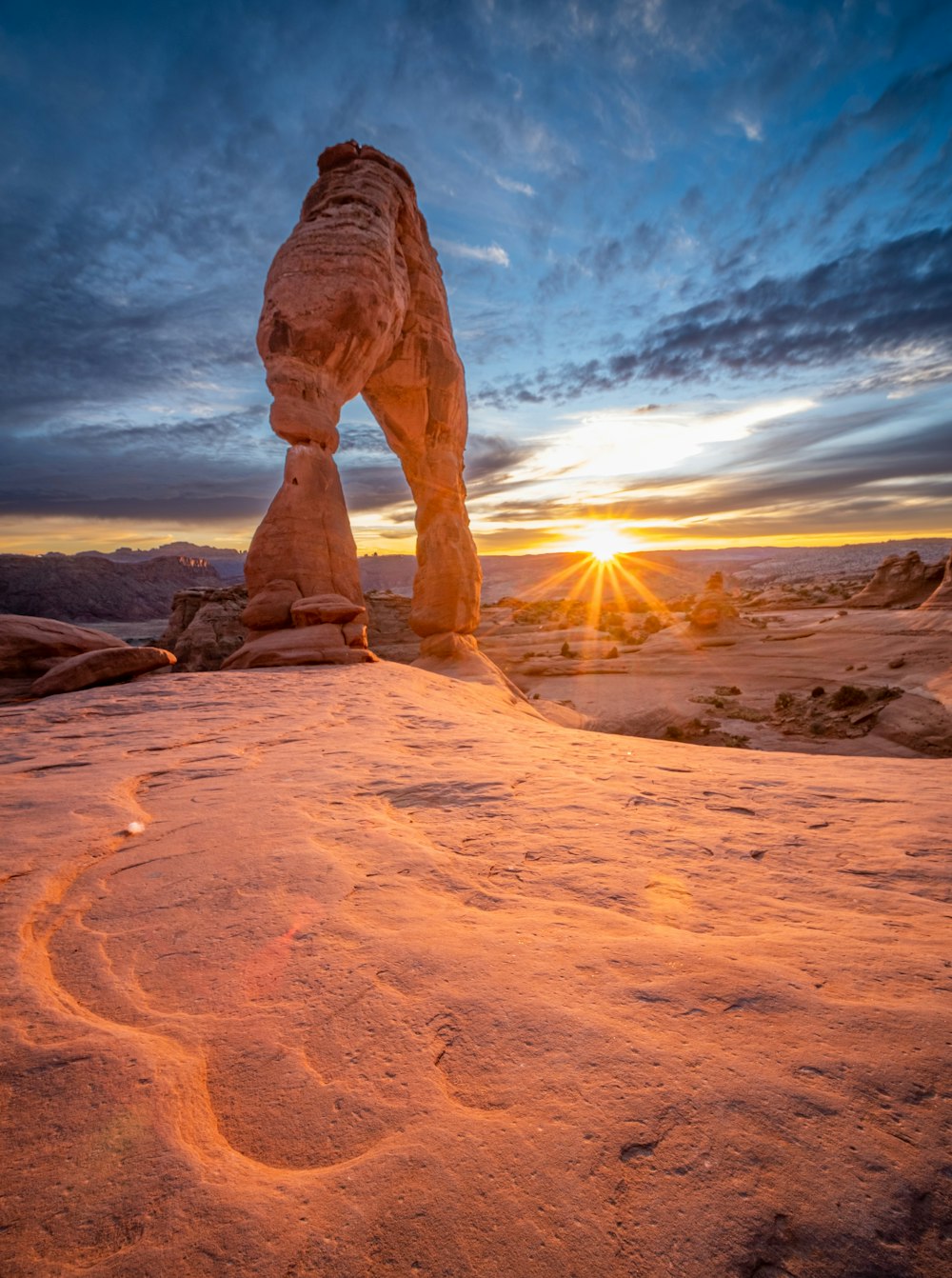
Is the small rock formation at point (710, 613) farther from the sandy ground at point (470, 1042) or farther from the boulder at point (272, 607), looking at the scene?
the sandy ground at point (470, 1042)

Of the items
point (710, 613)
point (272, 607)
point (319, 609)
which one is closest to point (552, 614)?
point (710, 613)

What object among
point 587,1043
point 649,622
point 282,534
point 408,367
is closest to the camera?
point 587,1043

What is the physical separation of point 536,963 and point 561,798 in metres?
1.63

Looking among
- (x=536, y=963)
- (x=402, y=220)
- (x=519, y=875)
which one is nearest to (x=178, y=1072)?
(x=536, y=963)

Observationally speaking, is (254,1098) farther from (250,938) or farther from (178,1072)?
(250,938)

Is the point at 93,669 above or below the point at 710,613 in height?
above

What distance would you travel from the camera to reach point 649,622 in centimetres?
2633

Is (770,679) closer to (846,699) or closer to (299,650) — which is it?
(846,699)

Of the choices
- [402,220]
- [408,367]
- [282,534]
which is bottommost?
[282,534]

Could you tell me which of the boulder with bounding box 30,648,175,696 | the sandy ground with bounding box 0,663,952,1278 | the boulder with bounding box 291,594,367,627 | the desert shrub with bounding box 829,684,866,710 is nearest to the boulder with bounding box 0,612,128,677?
the boulder with bounding box 30,648,175,696

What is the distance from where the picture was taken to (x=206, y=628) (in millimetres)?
15148

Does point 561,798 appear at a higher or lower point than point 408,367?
lower

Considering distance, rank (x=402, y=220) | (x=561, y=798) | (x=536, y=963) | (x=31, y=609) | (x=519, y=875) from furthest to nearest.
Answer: (x=31, y=609) → (x=402, y=220) → (x=561, y=798) → (x=519, y=875) → (x=536, y=963)

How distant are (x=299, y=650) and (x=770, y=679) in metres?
12.7
